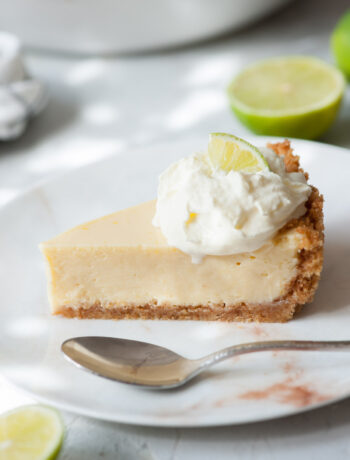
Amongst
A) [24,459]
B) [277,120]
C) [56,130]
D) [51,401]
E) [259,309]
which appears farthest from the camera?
[56,130]

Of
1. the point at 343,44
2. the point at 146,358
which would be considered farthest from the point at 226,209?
the point at 343,44

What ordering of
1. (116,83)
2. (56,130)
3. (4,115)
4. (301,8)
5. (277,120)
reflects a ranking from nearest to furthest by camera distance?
(277,120) < (4,115) < (56,130) < (116,83) < (301,8)

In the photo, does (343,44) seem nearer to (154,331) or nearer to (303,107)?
(303,107)

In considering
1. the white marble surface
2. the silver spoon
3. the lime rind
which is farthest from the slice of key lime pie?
the lime rind

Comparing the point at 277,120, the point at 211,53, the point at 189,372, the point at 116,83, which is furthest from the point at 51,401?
the point at 211,53

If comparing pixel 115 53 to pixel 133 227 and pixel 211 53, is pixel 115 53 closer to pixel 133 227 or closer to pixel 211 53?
pixel 211 53

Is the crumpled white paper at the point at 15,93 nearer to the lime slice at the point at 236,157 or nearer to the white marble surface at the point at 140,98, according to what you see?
the white marble surface at the point at 140,98

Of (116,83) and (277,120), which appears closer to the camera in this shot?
(277,120)

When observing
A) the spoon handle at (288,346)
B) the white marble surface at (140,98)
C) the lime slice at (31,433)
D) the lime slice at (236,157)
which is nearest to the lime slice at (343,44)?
the white marble surface at (140,98)
